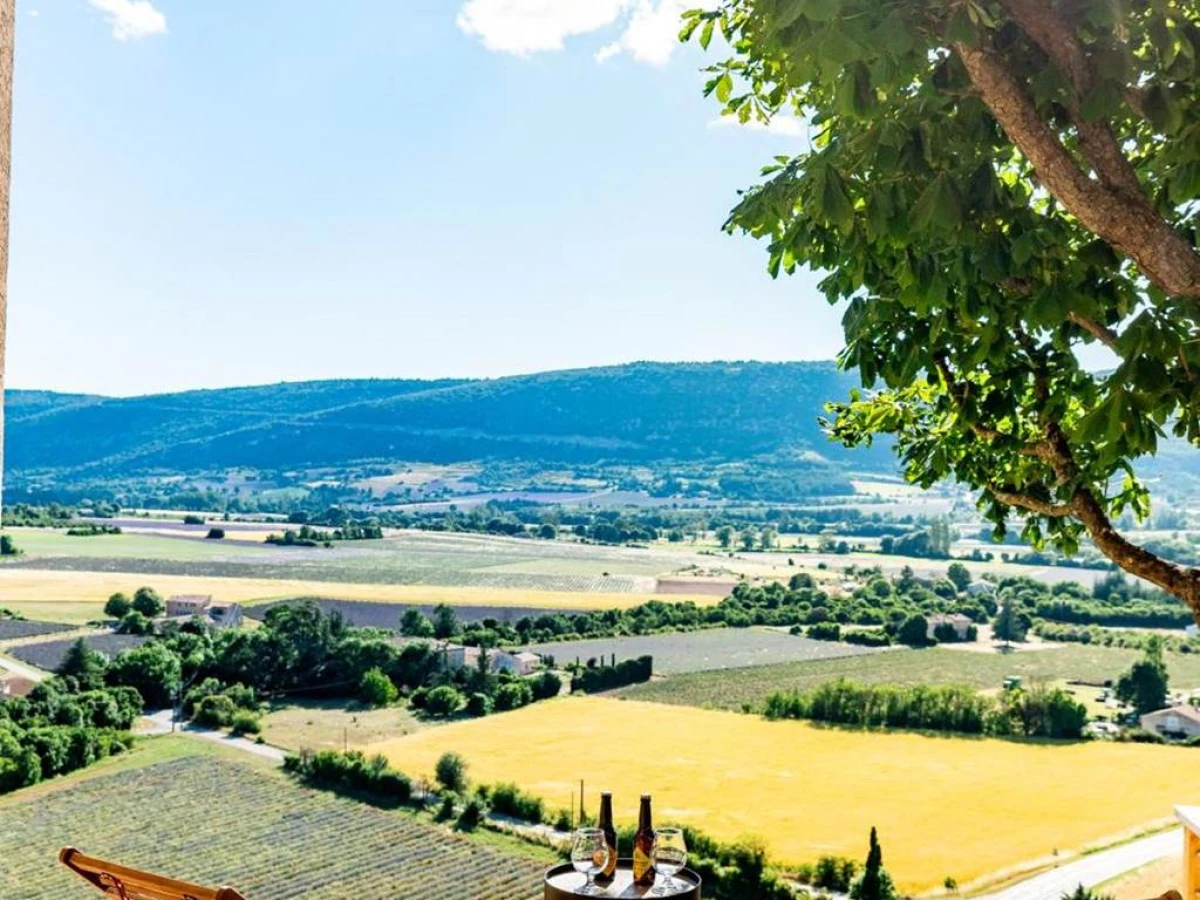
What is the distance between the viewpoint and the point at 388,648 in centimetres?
2991

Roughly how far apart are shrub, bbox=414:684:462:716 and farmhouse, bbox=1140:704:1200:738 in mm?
14828

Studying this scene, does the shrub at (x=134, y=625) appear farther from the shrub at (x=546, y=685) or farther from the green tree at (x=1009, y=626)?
the green tree at (x=1009, y=626)

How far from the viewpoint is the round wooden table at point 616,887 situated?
246 centimetres

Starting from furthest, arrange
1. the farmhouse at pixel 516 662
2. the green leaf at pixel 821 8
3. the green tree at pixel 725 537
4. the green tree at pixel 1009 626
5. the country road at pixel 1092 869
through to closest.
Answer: the green tree at pixel 725 537
the green tree at pixel 1009 626
the farmhouse at pixel 516 662
the country road at pixel 1092 869
the green leaf at pixel 821 8

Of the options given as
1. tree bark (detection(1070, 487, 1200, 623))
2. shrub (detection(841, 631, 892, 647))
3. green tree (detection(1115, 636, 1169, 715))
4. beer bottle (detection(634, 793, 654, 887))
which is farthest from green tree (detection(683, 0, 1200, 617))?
shrub (detection(841, 631, 892, 647))

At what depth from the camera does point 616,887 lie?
2.53m

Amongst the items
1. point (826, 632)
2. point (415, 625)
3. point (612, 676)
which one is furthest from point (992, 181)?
point (826, 632)

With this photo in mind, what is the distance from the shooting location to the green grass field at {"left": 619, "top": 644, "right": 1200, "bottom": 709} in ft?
92.0

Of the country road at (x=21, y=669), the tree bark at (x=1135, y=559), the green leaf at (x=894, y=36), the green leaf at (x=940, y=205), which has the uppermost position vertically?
the green leaf at (x=894, y=36)

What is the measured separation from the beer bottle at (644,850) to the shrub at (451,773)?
1898cm

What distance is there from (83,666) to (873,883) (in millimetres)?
18628

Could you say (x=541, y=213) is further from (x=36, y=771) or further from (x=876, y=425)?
(x=876, y=425)

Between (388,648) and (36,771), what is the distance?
10096 millimetres

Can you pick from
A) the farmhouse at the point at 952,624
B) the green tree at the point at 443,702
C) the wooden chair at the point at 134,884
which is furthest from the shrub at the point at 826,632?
the wooden chair at the point at 134,884
